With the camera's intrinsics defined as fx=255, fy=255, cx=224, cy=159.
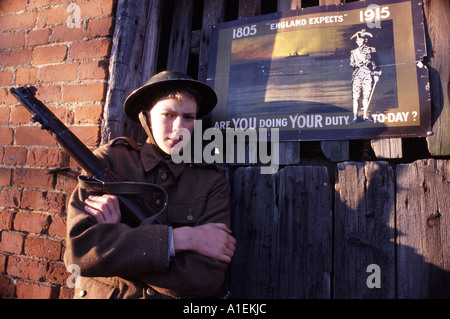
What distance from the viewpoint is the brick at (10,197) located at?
160 cm

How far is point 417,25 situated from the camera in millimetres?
1465

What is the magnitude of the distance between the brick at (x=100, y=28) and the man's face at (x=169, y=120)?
72 cm

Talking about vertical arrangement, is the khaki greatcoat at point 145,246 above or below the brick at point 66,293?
above

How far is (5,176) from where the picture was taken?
166 cm

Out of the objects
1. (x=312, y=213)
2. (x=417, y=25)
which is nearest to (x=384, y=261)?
(x=312, y=213)

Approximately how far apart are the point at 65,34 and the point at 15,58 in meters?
0.41

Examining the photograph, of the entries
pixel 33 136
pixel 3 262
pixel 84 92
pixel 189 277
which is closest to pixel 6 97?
pixel 33 136

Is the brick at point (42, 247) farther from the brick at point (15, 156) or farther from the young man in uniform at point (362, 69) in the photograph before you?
the young man in uniform at point (362, 69)

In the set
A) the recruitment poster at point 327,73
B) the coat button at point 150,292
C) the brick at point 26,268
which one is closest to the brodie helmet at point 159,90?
the recruitment poster at point 327,73

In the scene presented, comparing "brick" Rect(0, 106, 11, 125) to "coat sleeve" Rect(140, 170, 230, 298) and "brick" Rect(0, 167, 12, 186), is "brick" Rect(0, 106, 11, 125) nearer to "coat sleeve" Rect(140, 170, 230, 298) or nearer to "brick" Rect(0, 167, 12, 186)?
"brick" Rect(0, 167, 12, 186)

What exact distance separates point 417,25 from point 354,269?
56.2 inches

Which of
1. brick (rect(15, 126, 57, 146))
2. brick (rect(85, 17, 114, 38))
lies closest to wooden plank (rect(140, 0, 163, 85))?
brick (rect(85, 17, 114, 38))

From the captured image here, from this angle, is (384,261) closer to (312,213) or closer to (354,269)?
(354,269)

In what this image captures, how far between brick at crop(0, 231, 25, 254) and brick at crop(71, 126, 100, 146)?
701 mm
